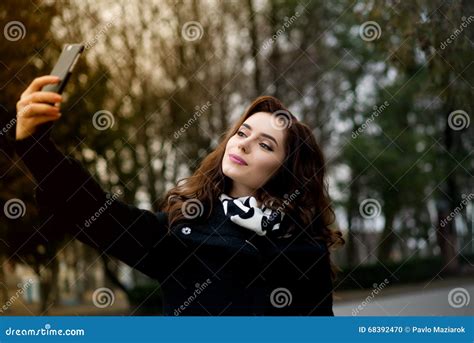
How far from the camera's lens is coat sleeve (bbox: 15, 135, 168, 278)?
2.45 meters

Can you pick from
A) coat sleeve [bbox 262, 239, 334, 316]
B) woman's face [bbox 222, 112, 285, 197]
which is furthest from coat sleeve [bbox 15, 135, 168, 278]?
coat sleeve [bbox 262, 239, 334, 316]

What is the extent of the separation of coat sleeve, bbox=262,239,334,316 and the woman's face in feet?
1.00

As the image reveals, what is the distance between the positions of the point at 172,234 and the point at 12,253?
301 inches

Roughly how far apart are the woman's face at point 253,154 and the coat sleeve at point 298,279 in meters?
0.31

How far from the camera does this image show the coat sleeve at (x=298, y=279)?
3037mm

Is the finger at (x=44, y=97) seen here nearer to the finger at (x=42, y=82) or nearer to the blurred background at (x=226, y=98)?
the finger at (x=42, y=82)
